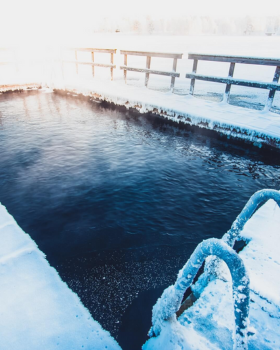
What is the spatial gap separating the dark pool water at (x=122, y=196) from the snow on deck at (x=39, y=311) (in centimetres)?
12

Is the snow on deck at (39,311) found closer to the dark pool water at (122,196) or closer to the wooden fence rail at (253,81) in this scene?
the dark pool water at (122,196)

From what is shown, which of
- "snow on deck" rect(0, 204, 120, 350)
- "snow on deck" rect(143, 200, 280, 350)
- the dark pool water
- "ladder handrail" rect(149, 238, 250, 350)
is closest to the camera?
"ladder handrail" rect(149, 238, 250, 350)

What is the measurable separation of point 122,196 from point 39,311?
221 cm

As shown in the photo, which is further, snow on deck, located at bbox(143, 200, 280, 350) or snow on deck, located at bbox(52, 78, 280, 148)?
snow on deck, located at bbox(52, 78, 280, 148)

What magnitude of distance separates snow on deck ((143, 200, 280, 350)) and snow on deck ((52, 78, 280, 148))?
4019mm

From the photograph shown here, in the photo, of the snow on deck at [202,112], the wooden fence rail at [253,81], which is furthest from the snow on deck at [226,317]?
the wooden fence rail at [253,81]

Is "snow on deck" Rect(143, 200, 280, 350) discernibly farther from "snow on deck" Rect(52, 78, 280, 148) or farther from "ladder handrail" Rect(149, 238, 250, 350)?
"snow on deck" Rect(52, 78, 280, 148)

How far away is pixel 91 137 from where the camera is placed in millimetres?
6355

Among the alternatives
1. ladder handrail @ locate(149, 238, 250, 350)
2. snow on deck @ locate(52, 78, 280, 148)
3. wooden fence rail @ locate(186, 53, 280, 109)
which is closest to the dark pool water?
snow on deck @ locate(52, 78, 280, 148)

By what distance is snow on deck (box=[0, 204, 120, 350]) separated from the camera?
195cm

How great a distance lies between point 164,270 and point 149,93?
7.80 meters

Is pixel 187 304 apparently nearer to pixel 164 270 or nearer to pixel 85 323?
pixel 164 270

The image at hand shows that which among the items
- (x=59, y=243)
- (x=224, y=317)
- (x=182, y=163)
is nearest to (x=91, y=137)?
(x=182, y=163)

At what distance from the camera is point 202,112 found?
271 inches
